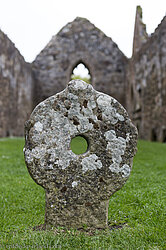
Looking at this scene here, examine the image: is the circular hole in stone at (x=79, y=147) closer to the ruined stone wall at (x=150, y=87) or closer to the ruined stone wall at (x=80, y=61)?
the ruined stone wall at (x=150, y=87)

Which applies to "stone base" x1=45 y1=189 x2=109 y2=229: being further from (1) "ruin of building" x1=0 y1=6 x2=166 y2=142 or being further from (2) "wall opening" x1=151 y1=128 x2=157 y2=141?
(2) "wall opening" x1=151 y1=128 x2=157 y2=141

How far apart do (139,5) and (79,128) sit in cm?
1570

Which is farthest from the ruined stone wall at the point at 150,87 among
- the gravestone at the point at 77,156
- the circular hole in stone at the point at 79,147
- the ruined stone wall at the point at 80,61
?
the gravestone at the point at 77,156

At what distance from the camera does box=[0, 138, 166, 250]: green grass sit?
2.19 m

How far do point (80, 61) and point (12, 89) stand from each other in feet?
17.8

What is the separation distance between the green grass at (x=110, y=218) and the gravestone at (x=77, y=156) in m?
0.22

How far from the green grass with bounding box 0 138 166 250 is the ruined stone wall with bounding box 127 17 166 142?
7109mm

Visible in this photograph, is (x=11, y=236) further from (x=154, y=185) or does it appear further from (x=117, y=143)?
(x=154, y=185)

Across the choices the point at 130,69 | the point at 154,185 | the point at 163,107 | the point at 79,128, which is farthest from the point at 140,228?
the point at 130,69

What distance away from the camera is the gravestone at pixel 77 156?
2527mm

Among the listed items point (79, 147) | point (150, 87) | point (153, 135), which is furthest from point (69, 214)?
point (150, 87)

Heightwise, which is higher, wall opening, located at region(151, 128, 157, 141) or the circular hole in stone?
wall opening, located at region(151, 128, 157, 141)

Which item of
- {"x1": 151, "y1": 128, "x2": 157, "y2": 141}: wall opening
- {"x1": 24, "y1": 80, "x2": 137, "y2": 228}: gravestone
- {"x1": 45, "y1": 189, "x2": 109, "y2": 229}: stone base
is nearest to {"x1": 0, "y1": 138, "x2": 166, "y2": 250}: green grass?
{"x1": 45, "y1": 189, "x2": 109, "y2": 229}: stone base

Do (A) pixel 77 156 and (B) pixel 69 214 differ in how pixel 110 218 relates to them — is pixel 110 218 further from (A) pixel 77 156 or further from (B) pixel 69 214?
(A) pixel 77 156
